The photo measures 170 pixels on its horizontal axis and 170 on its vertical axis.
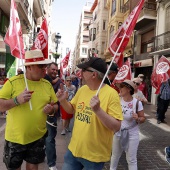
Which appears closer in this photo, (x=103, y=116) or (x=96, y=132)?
(x=103, y=116)

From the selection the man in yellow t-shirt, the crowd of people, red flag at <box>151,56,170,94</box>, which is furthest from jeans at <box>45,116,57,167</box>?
red flag at <box>151,56,170,94</box>

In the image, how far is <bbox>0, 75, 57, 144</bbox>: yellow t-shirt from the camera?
8.72 ft

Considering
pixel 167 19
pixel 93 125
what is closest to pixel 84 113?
pixel 93 125

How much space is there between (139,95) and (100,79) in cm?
259

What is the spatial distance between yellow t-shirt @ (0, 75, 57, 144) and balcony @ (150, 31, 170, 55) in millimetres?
13247

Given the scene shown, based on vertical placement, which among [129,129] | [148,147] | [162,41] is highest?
[162,41]

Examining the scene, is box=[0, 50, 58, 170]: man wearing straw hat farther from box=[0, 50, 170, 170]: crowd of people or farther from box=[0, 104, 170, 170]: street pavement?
box=[0, 104, 170, 170]: street pavement

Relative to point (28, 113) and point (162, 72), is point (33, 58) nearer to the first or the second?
point (28, 113)

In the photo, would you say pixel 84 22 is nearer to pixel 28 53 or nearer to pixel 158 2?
pixel 158 2

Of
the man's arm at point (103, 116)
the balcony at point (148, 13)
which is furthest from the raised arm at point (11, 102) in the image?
the balcony at point (148, 13)

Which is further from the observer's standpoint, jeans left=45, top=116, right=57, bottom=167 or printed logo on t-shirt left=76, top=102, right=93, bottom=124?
jeans left=45, top=116, right=57, bottom=167

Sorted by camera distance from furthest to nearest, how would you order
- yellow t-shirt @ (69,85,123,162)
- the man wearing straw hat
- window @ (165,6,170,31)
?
window @ (165,6,170,31) < the man wearing straw hat < yellow t-shirt @ (69,85,123,162)

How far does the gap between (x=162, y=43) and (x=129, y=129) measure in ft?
44.2

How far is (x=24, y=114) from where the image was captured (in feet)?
8.78
